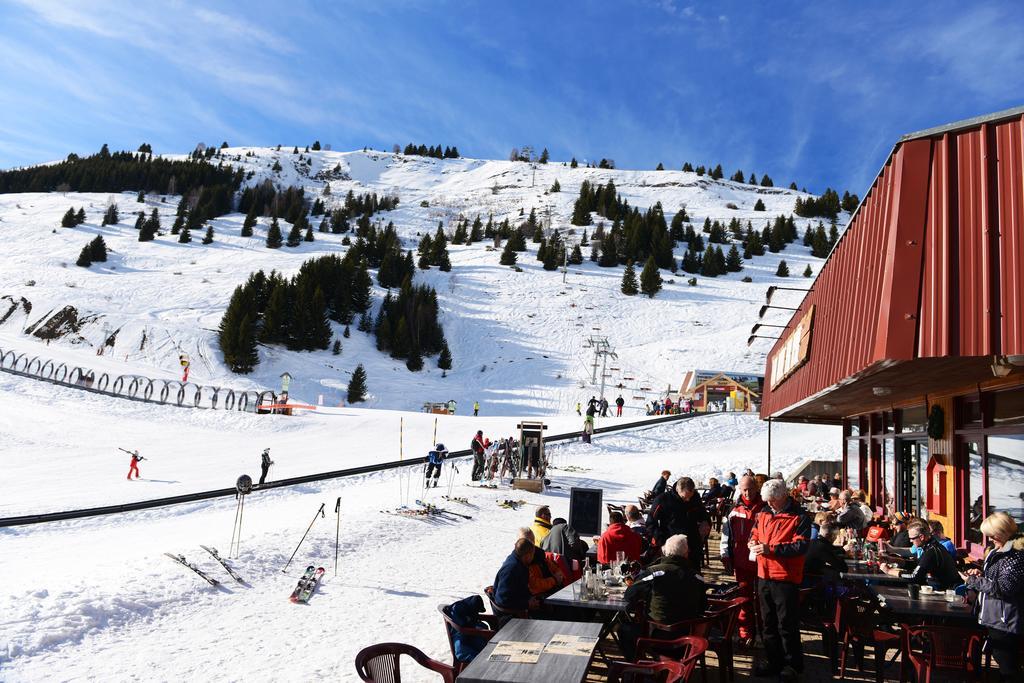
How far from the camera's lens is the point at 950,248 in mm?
5066

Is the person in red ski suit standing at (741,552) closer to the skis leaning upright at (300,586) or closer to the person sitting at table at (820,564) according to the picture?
the person sitting at table at (820,564)

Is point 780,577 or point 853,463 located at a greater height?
point 853,463

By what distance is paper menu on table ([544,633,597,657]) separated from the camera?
12.3ft

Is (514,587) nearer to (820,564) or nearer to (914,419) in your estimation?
(820,564)

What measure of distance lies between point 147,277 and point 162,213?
3901 centimetres

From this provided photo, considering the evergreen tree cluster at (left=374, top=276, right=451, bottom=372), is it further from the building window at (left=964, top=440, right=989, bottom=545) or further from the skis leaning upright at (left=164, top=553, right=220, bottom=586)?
the building window at (left=964, top=440, right=989, bottom=545)

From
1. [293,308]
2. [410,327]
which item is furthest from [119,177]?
[410,327]

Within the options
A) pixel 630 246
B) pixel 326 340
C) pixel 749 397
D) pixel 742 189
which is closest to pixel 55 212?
pixel 326 340

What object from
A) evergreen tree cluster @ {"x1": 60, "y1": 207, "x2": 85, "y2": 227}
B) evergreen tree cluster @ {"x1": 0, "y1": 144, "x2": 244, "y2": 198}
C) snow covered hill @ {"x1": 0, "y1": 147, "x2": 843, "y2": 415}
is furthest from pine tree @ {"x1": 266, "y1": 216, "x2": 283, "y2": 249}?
evergreen tree cluster @ {"x1": 0, "y1": 144, "x2": 244, "y2": 198}

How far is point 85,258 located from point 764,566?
7313cm

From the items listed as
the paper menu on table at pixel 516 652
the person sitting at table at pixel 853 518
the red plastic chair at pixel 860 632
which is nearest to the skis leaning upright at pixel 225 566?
the paper menu on table at pixel 516 652

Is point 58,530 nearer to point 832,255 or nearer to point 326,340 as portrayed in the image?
point 832,255

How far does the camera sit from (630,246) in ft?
278

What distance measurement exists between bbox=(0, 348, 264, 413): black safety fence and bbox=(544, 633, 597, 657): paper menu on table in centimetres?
2841
